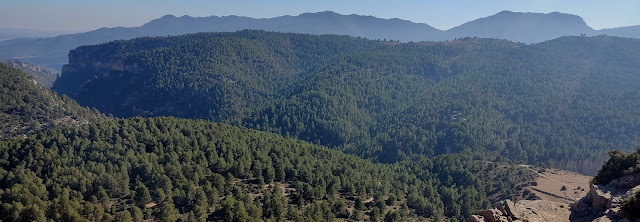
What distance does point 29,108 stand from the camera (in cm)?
13825

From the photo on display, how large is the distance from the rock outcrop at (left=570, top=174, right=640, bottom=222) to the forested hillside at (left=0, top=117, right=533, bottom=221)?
35.0m

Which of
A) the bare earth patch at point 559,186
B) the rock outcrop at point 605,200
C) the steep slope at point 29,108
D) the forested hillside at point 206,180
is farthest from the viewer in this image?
the steep slope at point 29,108

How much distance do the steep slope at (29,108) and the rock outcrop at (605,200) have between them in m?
149

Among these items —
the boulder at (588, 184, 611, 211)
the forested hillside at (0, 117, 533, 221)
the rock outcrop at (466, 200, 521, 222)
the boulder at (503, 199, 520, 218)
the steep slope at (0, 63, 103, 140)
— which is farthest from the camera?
the steep slope at (0, 63, 103, 140)

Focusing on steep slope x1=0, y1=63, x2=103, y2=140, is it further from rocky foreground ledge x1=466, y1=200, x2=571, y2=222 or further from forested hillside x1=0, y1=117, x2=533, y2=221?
rocky foreground ledge x1=466, y1=200, x2=571, y2=222

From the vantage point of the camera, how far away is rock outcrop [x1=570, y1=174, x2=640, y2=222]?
35875 millimetres

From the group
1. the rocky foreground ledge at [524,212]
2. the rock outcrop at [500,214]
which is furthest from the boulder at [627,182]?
the rock outcrop at [500,214]

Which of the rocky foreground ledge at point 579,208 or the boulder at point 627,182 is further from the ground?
the boulder at point 627,182

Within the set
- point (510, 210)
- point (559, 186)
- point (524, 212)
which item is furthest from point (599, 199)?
point (559, 186)

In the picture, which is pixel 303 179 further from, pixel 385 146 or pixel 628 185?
pixel 385 146

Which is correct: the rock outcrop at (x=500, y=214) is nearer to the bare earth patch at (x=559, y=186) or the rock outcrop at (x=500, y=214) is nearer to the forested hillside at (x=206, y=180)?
the forested hillside at (x=206, y=180)

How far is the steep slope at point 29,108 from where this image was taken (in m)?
129

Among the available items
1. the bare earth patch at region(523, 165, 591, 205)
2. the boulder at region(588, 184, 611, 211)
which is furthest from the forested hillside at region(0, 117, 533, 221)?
the boulder at region(588, 184, 611, 211)

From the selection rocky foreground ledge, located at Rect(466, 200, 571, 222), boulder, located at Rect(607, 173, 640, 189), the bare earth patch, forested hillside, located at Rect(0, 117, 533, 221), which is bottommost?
the bare earth patch
